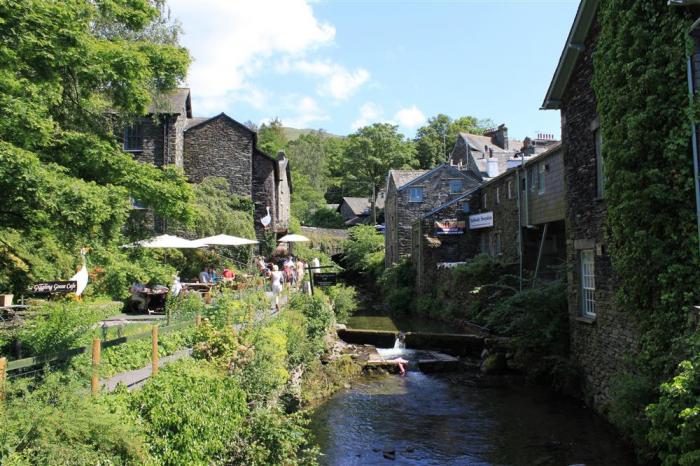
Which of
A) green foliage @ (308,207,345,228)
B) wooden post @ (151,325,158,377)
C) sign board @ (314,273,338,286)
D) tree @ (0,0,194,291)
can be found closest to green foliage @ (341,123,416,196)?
green foliage @ (308,207,345,228)

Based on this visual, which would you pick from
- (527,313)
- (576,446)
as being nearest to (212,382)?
(576,446)

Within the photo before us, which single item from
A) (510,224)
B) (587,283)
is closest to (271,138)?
(510,224)

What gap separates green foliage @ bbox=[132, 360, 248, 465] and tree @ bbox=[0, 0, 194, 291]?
2.38 meters

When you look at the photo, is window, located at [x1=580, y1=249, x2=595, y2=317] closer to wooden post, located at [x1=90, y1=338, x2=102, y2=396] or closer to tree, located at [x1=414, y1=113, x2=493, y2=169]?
wooden post, located at [x1=90, y1=338, x2=102, y2=396]

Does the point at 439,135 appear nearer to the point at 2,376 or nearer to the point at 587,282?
the point at 587,282

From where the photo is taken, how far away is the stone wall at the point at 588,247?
12.1m

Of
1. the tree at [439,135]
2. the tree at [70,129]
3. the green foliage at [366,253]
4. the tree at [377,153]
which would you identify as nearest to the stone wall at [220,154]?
A: the green foliage at [366,253]

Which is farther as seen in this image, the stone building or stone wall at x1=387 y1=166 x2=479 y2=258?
stone wall at x1=387 y1=166 x2=479 y2=258

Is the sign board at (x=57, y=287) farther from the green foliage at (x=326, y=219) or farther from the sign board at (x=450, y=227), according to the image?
the green foliage at (x=326, y=219)

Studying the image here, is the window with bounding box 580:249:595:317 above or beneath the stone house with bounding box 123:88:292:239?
beneath

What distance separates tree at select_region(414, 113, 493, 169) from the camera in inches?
3049

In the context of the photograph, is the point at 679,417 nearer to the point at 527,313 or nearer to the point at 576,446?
the point at 576,446

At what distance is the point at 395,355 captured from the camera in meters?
20.5

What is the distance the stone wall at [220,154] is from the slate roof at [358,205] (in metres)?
40.0
